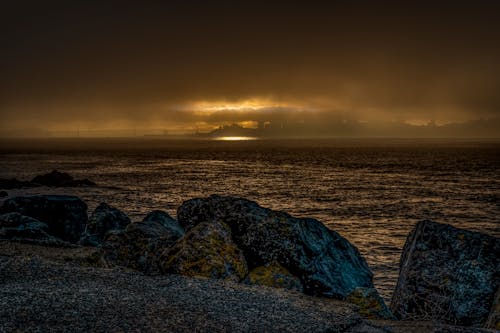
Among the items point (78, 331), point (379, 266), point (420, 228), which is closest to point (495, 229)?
point (379, 266)

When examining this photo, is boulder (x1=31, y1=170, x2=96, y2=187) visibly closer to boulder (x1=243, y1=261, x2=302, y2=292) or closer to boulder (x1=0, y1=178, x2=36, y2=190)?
boulder (x1=0, y1=178, x2=36, y2=190)

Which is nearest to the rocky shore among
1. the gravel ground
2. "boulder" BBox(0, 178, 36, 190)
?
the gravel ground

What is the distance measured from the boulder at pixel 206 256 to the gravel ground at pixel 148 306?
536mm

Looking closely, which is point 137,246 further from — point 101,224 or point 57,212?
point 57,212

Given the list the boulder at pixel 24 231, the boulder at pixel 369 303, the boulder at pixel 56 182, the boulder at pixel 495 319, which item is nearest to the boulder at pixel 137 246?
the boulder at pixel 24 231

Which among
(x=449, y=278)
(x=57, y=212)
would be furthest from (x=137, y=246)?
(x=57, y=212)

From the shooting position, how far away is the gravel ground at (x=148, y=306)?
639 centimetres

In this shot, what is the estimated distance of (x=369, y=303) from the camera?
887cm

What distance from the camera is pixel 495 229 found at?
2972cm

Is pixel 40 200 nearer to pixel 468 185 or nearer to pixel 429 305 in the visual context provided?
pixel 429 305

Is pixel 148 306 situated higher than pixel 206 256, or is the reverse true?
pixel 206 256

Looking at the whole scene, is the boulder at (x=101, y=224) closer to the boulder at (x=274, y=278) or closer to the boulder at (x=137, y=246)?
the boulder at (x=137, y=246)

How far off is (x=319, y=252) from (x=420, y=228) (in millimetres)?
2792

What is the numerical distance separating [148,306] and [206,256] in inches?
113
